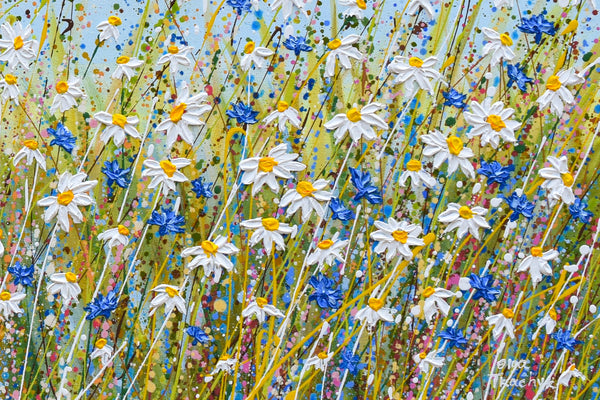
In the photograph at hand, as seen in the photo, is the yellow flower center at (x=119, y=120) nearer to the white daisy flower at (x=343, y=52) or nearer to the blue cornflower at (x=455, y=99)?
the white daisy flower at (x=343, y=52)

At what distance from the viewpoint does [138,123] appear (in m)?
1.22

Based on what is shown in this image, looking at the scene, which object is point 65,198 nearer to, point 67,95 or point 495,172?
point 67,95

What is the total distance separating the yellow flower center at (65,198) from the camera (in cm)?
121

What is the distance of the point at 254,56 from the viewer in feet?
3.93

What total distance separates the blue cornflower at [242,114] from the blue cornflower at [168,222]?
23 cm

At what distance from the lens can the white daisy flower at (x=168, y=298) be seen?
1.20 meters

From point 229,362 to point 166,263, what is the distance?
0.24 meters

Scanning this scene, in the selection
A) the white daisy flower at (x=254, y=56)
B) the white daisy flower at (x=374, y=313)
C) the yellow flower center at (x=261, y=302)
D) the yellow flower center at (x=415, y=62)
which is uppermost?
the yellow flower center at (x=415, y=62)

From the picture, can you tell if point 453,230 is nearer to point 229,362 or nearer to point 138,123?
point 229,362

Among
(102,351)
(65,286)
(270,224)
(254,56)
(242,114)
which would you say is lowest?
(102,351)

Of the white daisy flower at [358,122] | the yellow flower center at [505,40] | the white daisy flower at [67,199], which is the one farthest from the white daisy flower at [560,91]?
the white daisy flower at [67,199]

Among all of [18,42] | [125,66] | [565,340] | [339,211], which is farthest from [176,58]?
[565,340]

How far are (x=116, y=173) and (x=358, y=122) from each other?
1.66 ft

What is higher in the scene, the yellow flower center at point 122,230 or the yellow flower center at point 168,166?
the yellow flower center at point 168,166
